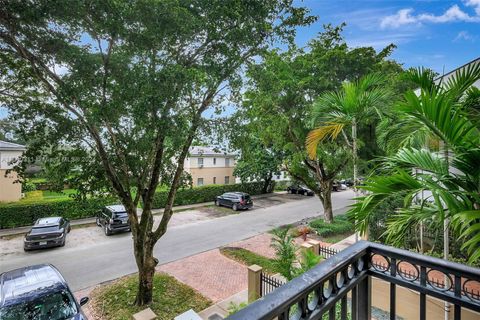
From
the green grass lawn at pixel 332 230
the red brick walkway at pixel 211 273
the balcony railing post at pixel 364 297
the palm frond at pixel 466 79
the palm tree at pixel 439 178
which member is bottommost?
the red brick walkway at pixel 211 273

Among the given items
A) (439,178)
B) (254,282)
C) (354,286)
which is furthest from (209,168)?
(354,286)

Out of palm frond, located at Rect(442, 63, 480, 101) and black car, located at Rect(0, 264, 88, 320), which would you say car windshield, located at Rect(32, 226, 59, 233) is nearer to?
black car, located at Rect(0, 264, 88, 320)

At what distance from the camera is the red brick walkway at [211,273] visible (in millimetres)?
8336

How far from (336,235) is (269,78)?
9.56 metres

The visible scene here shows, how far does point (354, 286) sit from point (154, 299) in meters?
7.57

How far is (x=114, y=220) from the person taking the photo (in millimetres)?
13797

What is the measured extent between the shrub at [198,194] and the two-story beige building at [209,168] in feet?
11.6

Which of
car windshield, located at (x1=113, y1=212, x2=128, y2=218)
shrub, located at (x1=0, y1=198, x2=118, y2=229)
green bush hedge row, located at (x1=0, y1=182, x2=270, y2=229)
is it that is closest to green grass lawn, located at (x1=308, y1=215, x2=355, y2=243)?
A: green bush hedge row, located at (x1=0, y1=182, x2=270, y2=229)

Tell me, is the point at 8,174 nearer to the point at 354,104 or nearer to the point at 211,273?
the point at 211,273

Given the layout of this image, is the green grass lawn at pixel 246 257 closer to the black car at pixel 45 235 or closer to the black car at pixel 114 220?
the black car at pixel 114 220

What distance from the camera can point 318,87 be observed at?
40.2 ft

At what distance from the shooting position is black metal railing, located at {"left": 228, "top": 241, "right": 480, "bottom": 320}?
1.18 m

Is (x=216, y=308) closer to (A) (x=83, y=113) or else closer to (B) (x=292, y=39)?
(A) (x=83, y=113)

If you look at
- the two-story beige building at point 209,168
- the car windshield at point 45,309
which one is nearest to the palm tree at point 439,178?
the car windshield at point 45,309
